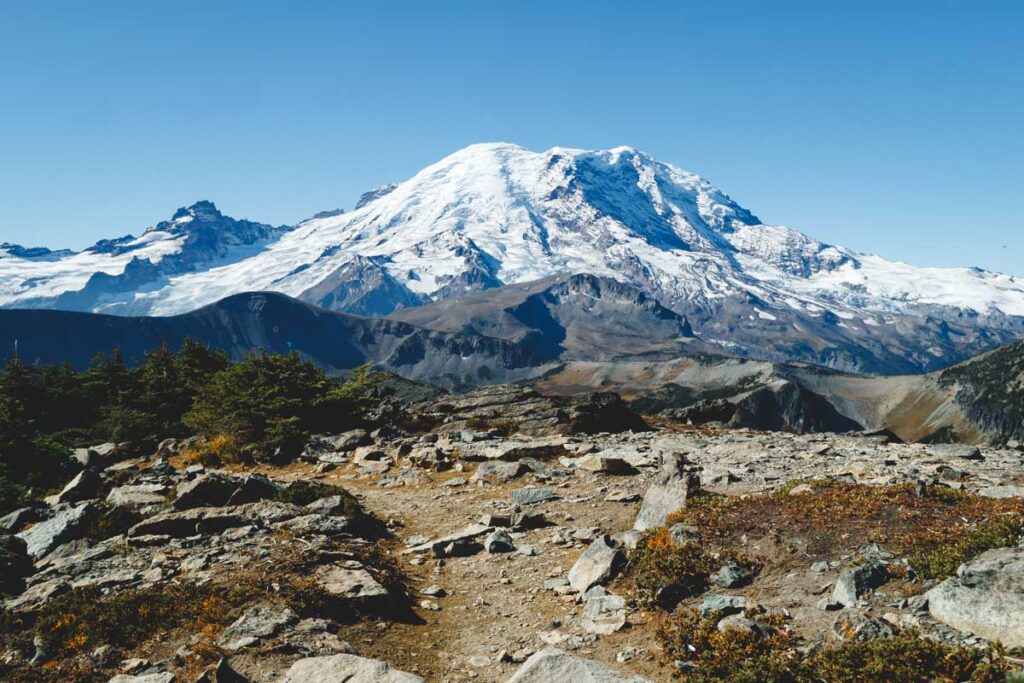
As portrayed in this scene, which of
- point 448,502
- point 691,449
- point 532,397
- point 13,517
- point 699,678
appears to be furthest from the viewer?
point 532,397

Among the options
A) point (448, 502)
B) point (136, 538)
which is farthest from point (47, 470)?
point (448, 502)

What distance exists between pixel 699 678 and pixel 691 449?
19.9 metres

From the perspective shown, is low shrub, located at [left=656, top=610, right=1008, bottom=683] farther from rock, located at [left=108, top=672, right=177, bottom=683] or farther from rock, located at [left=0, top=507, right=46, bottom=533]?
rock, located at [left=0, top=507, right=46, bottom=533]

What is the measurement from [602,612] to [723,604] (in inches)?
91.6

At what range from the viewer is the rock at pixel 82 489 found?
24.0m

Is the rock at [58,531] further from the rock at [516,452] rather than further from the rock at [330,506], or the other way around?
the rock at [516,452]

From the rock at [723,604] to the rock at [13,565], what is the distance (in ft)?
46.9

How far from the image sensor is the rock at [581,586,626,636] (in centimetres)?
1216

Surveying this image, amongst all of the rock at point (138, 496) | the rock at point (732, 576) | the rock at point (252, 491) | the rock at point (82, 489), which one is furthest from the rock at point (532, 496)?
the rock at point (82, 489)

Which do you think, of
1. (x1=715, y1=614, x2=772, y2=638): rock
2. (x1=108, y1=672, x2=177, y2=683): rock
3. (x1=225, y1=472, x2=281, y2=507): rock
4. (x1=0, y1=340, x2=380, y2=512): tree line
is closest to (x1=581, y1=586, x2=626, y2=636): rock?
(x1=715, y1=614, x2=772, y2=638): rock

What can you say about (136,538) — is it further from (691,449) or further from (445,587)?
(691,449)

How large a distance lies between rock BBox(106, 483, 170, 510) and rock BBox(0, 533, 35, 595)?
2.69 meters

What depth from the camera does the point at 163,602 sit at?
42.2 feet

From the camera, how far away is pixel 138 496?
20.3 m
